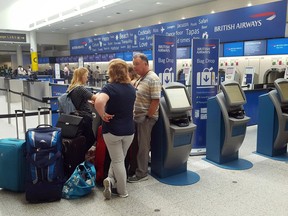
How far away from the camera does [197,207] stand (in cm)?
277

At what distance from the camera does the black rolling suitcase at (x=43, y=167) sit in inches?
108

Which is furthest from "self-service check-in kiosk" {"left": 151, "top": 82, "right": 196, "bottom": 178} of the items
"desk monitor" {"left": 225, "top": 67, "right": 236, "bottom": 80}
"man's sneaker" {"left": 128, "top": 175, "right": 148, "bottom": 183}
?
"desk monitor" {"left": 225, "top": 67, "right": 236, "bottom": 80}

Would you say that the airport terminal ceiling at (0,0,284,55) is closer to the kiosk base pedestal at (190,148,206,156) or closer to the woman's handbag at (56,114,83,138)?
the kiosk base pedestal at (190,148,206,156)

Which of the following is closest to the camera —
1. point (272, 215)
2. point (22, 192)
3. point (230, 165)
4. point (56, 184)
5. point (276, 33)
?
point (272, 215)

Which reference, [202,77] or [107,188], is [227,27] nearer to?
[202,77]

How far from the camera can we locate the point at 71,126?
313 cm

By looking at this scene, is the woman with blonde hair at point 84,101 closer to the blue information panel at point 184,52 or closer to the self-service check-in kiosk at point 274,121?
the self-service check-in kiosk at point 274,121

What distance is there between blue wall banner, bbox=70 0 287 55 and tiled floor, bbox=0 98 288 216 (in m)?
4.79

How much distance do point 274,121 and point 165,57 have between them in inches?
77.1

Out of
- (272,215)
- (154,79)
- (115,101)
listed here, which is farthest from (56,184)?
(272,215)

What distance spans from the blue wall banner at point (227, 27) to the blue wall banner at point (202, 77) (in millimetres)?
3446

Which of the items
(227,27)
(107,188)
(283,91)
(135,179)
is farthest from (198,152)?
(227,27)

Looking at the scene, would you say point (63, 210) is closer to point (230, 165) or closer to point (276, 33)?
point (230, 165)

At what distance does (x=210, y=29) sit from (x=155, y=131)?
20.1ft
